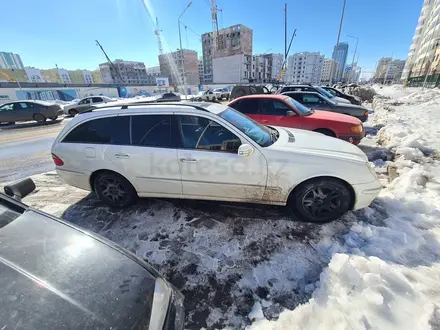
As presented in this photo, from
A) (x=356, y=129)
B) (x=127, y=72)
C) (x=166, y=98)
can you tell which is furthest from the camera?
(x=127, y=72)

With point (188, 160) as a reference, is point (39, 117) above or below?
below

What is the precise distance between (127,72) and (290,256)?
119150 mm

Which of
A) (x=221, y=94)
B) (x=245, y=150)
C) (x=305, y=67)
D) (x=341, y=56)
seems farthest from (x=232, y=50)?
(x=245, y=150)

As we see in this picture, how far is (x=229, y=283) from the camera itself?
216cm

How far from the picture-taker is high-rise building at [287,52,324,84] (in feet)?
360

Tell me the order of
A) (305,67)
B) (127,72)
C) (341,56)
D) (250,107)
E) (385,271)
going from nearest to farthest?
(385,271), (250,107), (127,72), (341,56), (305,67)

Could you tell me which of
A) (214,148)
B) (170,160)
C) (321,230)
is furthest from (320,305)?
(170,160)

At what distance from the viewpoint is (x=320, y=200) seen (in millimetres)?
2838

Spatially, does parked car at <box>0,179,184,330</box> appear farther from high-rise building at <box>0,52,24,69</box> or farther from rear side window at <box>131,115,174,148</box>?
high-rise building at <box>0,52,24,69</box>

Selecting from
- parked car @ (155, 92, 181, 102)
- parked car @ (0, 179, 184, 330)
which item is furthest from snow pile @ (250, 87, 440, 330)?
parked car @ (155, 92, 181, 102)

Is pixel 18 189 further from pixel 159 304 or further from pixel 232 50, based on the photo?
pixel 232 50

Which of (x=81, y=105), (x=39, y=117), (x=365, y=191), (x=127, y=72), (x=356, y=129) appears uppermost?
(x=127, y=72)

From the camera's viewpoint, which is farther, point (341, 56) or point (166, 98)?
point (341, 56)

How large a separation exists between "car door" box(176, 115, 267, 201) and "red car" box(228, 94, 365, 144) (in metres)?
3.27
